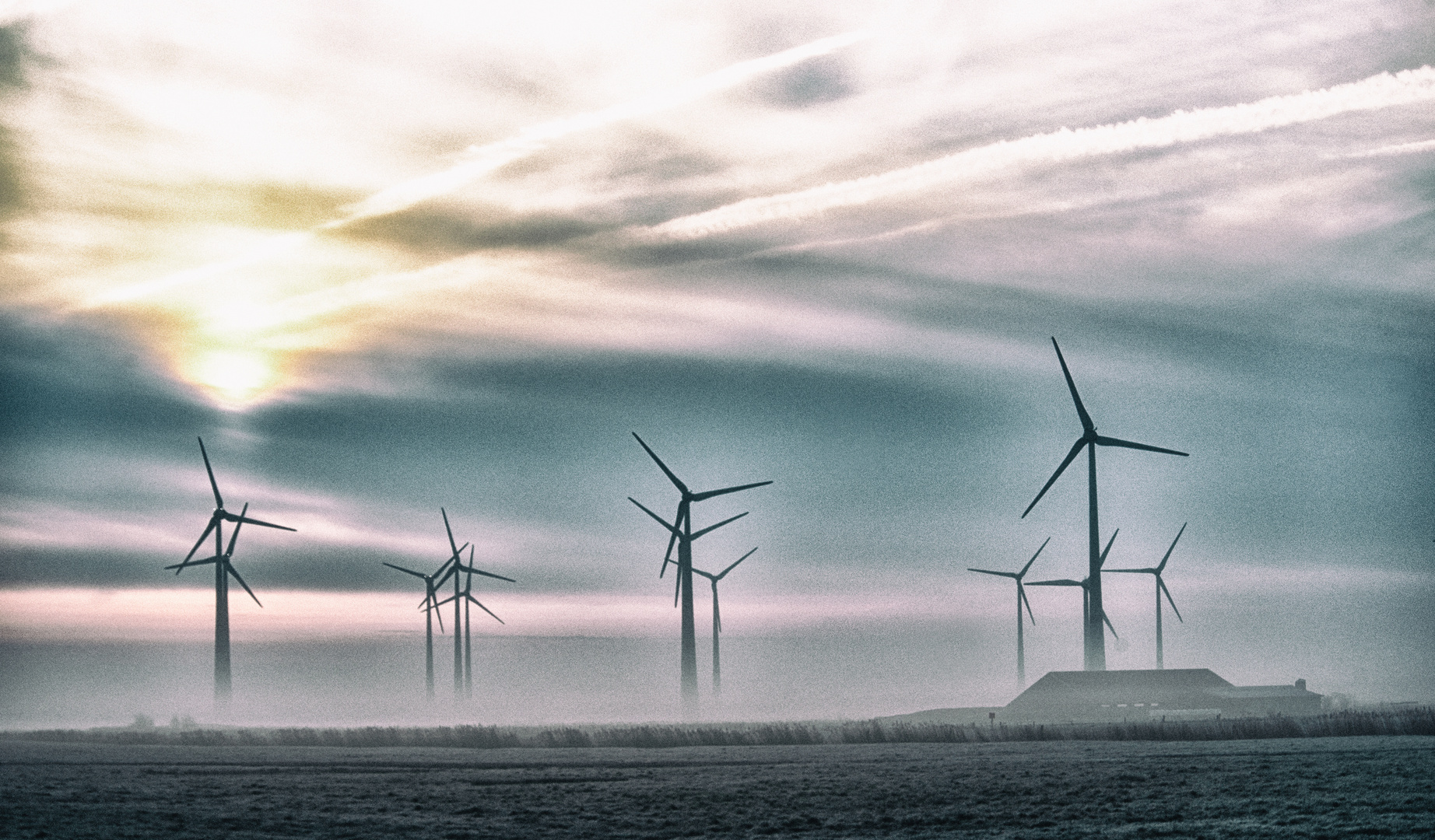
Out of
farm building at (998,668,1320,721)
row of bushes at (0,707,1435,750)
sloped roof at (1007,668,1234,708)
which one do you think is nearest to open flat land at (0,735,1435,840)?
row of bushes at (0,707,1435,750)

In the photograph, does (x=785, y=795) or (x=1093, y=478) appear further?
(x=1093, y=478)

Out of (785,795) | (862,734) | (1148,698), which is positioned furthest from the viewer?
(1148,698)

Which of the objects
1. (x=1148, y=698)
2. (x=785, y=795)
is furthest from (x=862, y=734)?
(x=1148, y=698)

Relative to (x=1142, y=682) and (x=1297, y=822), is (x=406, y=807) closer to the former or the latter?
(x=1297, y=822)

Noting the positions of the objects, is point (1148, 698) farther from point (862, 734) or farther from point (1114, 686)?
point (862, 734)

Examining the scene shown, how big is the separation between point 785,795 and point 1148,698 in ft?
328

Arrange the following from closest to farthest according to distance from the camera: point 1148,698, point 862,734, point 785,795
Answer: point 785,795 < point 862,734 < point 1148,698

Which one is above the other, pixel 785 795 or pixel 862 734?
pixel 785 795

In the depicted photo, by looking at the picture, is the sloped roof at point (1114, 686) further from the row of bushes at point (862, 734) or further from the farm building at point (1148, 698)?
the row of bushes at point (862, 734)

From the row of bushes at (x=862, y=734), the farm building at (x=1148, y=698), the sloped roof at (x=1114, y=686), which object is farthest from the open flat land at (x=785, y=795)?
the sloped roof at (x=1114, y=686)

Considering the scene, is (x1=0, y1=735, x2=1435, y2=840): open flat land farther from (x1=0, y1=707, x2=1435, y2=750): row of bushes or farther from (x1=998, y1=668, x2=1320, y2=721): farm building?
(x1=998, y1=668, x2=1320, y2=721): farm building

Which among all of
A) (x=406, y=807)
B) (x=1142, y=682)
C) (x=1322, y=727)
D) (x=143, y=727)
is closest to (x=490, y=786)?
(x=406, y=807)

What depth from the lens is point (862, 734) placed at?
102 metres

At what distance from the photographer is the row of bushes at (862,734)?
285 feet
